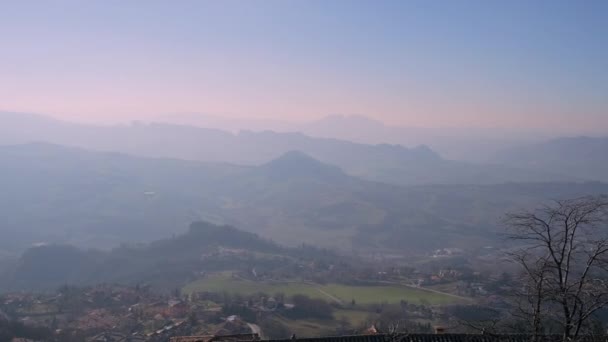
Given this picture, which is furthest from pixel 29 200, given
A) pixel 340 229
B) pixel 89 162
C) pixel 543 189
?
pixel 543 189

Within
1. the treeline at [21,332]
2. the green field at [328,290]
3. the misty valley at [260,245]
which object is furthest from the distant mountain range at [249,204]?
the treeline at [21,332]

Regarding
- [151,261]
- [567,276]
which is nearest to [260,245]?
[151,261]

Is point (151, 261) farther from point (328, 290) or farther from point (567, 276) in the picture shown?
point (567, 276)

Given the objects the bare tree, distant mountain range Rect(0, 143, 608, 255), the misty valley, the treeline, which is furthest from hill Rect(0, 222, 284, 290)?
the bare tree

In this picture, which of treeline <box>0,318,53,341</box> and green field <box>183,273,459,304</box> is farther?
green field <box>183,273,459,304</box>

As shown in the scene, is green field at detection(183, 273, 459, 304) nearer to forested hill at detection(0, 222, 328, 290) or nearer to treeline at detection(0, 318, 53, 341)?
forested hill at detection(0, 222, 328, 290)

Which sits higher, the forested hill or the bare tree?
the bare tree
